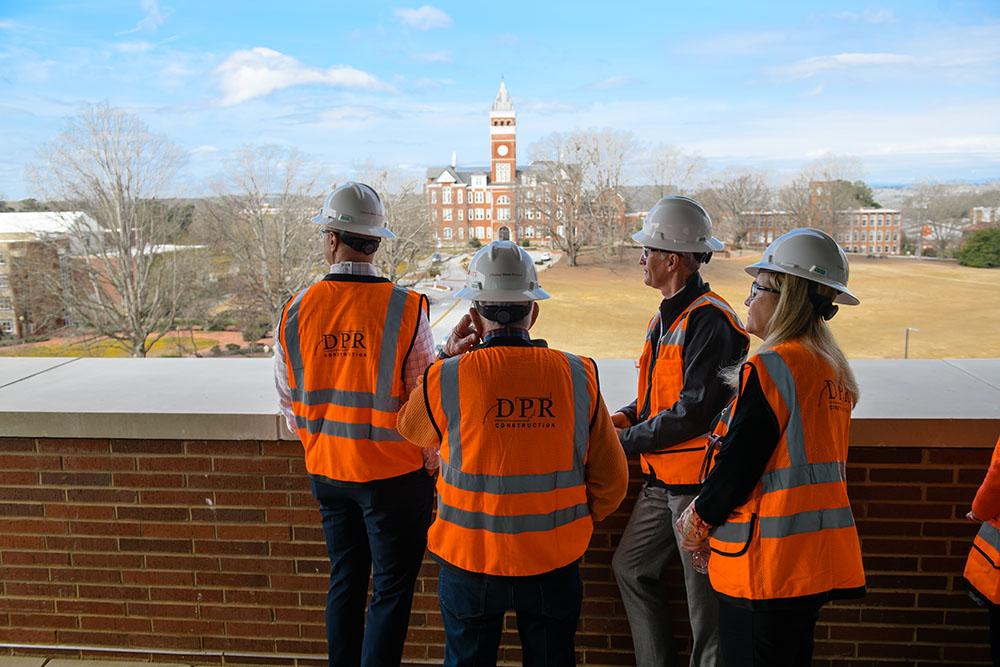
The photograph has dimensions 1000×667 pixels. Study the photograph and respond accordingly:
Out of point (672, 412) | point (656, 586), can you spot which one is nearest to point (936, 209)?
point (656, 586)

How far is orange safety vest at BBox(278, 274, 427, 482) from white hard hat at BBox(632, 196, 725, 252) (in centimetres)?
62

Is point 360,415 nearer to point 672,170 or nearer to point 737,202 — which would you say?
point 737,202

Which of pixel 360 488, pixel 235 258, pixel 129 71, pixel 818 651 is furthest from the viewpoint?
pixel 129 71

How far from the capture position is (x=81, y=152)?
30.7 m

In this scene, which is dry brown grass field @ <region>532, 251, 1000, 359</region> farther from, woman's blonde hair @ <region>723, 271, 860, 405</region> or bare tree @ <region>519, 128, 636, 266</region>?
woman's blonde hair @ <region>723, 271, 860, 405</region>

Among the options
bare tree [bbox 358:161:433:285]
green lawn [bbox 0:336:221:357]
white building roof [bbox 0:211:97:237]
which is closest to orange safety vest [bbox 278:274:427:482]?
bare tree [bbox 358:161:433:285]

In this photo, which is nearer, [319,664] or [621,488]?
[621,488]

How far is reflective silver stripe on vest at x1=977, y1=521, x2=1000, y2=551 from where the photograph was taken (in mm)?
1521

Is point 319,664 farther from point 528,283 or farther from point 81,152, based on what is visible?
point 81,152

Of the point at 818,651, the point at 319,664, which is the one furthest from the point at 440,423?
the point at 818,651

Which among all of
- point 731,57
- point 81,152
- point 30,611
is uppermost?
point 731,57

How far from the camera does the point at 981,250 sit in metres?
19.8

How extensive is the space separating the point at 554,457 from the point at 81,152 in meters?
35.7

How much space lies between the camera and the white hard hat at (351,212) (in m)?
1.79
